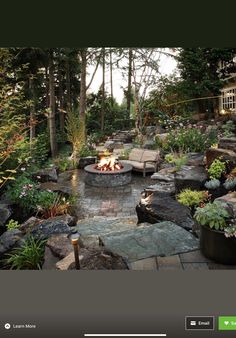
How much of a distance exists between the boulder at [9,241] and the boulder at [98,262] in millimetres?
1215

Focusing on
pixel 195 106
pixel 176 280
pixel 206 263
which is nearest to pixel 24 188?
pixel 206 263

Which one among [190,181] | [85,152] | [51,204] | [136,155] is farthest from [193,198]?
[85,152]

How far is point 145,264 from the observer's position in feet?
12.4

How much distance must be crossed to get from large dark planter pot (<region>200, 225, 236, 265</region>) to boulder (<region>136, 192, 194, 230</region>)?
3.82ft

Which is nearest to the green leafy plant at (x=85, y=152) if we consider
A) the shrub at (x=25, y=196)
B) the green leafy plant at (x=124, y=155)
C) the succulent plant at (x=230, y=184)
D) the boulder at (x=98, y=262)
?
the green leafy plant at (x=124, y=155)

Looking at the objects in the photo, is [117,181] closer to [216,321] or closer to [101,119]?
[216,321]

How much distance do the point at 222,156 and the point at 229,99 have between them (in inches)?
356

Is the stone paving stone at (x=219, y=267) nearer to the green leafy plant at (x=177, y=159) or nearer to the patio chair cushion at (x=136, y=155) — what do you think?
the green leafy plant at (x=177, y=159)

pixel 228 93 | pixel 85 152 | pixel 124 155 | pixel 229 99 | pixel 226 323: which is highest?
pixel 228 93

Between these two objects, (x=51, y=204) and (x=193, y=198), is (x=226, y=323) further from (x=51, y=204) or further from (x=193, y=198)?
(x=51, y=204)

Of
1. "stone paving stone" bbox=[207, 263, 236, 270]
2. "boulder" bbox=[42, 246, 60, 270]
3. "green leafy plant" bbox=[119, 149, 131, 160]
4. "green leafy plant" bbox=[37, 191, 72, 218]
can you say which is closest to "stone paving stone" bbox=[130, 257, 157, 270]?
"stone paving stone" bbox=[207, 263, 236, 270]

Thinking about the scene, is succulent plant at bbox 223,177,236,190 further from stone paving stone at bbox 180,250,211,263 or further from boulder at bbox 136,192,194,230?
stone paving stone at bbox 180,250,211,263

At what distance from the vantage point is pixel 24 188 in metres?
6.65

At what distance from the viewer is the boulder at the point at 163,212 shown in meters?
5.11
